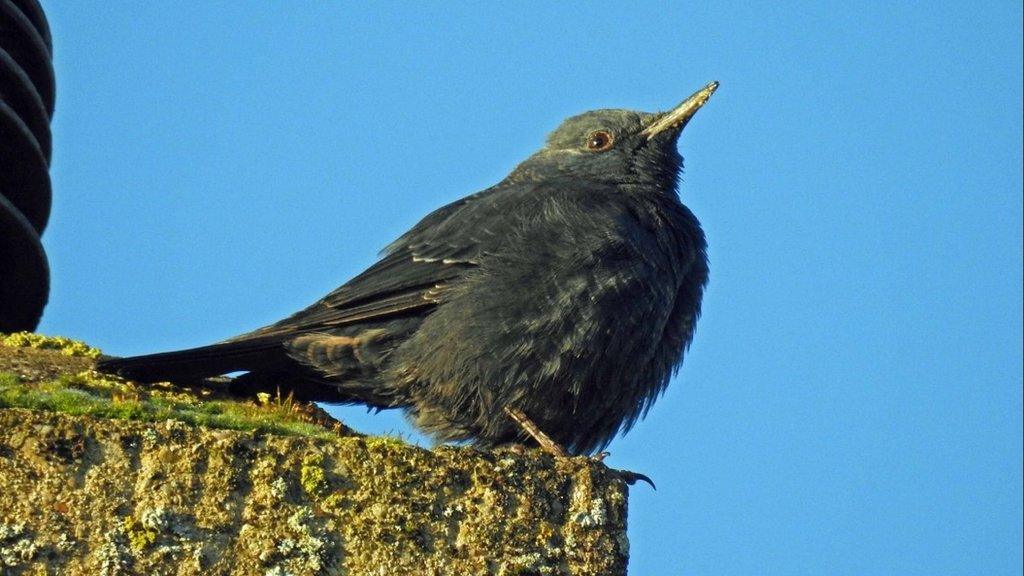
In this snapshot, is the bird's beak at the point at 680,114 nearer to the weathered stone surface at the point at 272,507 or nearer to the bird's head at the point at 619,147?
the bird's head at the point at 619,147

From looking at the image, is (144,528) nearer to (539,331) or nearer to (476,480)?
(476,480)

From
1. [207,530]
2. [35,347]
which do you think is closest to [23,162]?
[35,347]

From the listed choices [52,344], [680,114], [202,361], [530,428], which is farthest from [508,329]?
[680,114]

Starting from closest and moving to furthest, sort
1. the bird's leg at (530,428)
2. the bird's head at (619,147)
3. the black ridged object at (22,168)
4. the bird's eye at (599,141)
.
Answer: the bird's leg at (530,428) → the black ridged object at (22,168) → the bird's head at (619,147) → the bird's eye at (599,141)

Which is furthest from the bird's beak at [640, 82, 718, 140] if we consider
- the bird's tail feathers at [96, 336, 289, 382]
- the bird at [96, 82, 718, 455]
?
the bird's tail feathers at [96, 336, 289, 382]

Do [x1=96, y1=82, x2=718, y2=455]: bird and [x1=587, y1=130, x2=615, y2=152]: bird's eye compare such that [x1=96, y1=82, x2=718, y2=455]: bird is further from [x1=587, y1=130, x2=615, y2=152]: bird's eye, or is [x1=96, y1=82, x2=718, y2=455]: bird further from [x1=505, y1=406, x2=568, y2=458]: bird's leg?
[x1=587, y1=130, x2=615, y2=152]: bird's eye

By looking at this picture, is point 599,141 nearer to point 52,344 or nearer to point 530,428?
point 530,428

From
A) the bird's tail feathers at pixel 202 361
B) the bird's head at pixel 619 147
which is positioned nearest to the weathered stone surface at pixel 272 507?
the bird's tail feathers at pixel 202 361
